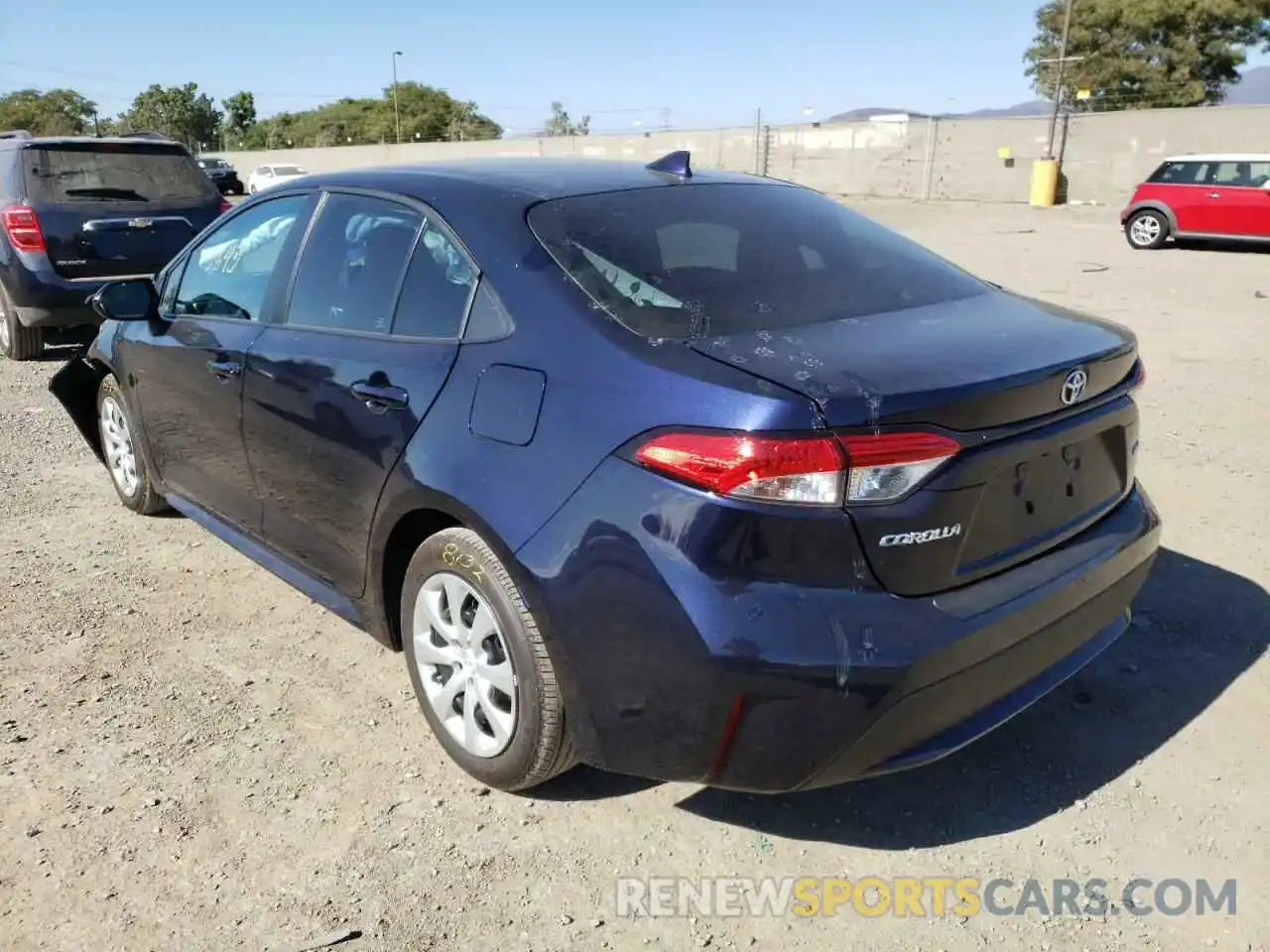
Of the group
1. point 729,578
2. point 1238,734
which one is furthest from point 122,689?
point 1238,734

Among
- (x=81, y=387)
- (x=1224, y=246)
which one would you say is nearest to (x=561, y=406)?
(x=81, y=387)

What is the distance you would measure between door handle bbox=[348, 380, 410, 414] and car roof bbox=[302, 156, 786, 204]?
59 centimetres

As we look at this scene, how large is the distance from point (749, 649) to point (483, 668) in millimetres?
868

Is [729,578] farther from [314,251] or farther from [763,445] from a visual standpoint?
[314,251]

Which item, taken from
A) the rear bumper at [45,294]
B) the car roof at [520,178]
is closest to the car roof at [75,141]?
the rear bumper at [45,294]

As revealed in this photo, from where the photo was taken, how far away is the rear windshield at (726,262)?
2.48 metres

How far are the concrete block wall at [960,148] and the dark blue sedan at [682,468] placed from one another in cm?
2107

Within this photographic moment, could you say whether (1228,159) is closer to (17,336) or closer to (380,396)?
(17,336)

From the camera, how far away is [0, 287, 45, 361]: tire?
833 cm

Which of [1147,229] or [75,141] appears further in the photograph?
[1147,229]

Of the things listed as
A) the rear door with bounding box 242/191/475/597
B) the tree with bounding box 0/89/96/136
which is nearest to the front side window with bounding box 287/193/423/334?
the rear door with bounding box 242/191/475/597

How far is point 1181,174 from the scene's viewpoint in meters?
17.3

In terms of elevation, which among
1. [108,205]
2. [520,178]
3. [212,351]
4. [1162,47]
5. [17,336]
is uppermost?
[1162,47]

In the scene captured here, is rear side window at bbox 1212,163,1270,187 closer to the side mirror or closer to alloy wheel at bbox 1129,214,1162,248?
alloy wheel at bbox 1129,214,1162,248
